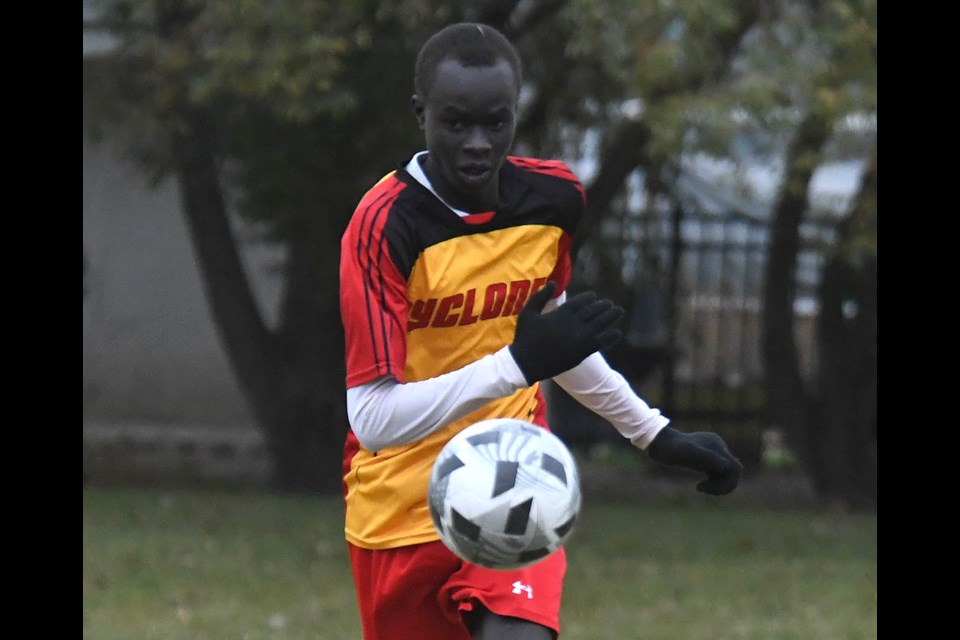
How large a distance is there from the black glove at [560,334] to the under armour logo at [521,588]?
2.28 ft

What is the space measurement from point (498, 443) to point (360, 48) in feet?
21.2

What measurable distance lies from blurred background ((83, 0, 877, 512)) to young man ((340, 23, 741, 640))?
459 cm

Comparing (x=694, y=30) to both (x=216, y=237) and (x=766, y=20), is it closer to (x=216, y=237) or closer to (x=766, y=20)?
(x=766, y=20)

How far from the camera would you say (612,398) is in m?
4.73

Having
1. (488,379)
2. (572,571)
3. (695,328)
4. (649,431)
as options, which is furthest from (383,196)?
(695,328)

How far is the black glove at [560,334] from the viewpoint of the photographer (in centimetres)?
386

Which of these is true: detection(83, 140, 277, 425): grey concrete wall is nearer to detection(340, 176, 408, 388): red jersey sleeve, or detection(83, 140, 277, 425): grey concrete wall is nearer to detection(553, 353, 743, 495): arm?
detection(553, 353, 743, 495): arm

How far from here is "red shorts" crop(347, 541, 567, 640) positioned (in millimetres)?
4289

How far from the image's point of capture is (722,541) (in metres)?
11.1

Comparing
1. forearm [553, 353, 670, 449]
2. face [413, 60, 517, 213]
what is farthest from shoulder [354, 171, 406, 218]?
forearm [553, 353, 670, 449]

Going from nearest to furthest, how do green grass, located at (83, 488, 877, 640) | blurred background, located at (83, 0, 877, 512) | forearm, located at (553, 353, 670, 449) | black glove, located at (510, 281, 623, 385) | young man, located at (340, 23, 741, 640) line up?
black glove, located at (510, 281, 623, 385)
young man, located at (340, 23, 741, 640)
forearm, located at (553, 353, 670, 449)
green grass, located at (83, 488, 877, 640)
blurred background, located at (83, 0, 877, 512)
